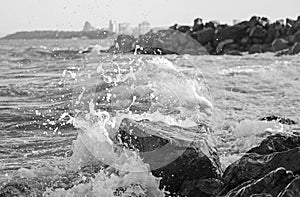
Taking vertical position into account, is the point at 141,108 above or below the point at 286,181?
below

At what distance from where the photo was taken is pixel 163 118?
6.95 meters

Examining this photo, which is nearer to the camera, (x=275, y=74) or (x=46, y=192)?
(x=46, y=192)

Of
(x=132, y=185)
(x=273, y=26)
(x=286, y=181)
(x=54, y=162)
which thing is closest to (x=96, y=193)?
(x=132, y=185)

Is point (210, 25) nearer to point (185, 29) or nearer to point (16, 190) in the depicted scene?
point (185, 29)

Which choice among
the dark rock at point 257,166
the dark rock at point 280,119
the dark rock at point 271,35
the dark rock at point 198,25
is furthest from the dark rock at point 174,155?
the dark rock at point 198,25

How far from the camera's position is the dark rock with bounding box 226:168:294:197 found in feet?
10.4

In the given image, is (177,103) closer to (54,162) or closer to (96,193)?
(54,162)

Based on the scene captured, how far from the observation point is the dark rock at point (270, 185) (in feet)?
10.4

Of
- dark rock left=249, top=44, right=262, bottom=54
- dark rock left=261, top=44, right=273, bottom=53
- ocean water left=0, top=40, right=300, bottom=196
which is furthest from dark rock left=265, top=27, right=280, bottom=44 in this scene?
ocean water left=0, top=40, right=300, bottom=196

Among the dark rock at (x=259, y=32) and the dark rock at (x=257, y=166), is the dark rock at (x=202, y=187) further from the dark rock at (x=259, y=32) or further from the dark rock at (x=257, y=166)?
the dark rock at (x=259, y=32)

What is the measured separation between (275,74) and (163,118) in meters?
8.24

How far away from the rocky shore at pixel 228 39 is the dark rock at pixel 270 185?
2535 centimetres

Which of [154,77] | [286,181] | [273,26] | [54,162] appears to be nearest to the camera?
[286,181]

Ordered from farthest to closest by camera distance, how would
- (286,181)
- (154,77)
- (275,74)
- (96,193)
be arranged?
(275,74)
(154,77)
(96,193)
(286,181)
